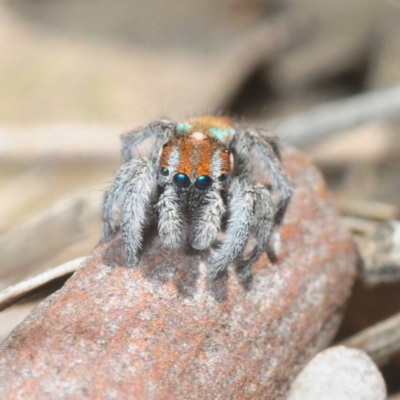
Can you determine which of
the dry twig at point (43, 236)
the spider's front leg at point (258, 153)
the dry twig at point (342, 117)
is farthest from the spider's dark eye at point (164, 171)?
the dry twig at point (342, 117)

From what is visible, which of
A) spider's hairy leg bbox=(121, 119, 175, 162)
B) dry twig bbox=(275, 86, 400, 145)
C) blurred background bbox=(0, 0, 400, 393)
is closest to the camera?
spider's hairy leg bbox=(121, 119, 175, 162)

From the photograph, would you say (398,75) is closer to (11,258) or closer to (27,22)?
(27,22)

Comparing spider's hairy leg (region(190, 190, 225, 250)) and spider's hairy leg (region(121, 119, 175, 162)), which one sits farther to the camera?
spider's hairy leg (region(121, 119, 175, 162))

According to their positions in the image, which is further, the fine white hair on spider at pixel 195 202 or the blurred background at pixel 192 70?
the blurred background at pixel 192 70

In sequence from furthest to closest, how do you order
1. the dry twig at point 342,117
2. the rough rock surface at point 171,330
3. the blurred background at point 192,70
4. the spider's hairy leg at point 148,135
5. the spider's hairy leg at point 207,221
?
the blurred background at point 192,70 < the dry twig at point 342,117 < the spider's hairy leg at point 148,135 < the spider's hairy leg at point 207,221 < the rough rock surface at point 171,330

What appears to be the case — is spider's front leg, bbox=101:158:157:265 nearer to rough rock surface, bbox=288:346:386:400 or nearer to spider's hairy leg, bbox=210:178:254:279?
spider's hairy leg, bbox=210:178:254:279

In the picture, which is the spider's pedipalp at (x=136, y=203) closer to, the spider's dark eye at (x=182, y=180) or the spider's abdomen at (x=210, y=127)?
the spider's dark eye at (x=182, y=180)

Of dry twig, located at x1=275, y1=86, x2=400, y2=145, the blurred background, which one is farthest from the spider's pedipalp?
dry twig, located at x1=275, y1=86, x2=400, y2=145

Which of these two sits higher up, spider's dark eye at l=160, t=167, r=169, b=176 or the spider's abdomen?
the spider's abdomen
